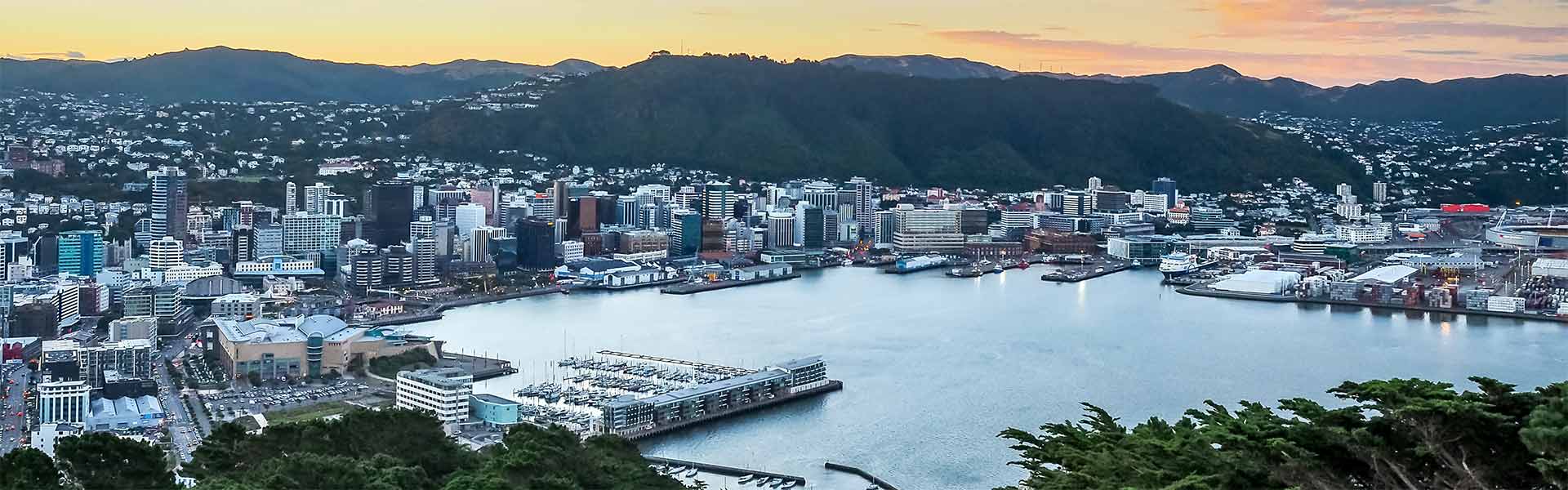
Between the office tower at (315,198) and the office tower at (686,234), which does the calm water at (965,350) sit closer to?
the office tower at (686,234)

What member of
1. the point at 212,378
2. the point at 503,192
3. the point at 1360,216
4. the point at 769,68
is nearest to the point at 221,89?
the point at 769,68

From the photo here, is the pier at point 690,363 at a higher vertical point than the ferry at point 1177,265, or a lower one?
lower

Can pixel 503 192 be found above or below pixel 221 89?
below

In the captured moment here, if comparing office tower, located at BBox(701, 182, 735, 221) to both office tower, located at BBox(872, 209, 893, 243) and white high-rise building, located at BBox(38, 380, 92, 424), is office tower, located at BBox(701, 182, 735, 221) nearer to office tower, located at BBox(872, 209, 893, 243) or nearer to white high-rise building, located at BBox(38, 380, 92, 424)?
office tower, located at BBox(872, 209, 893, 243)

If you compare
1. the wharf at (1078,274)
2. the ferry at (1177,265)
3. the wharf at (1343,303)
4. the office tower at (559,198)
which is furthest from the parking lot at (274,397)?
the office tower at (559,198)

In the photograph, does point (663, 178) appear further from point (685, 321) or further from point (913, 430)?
point (913, 430)

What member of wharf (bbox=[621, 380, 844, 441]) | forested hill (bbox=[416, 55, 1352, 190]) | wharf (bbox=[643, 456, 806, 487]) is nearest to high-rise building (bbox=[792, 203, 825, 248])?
forested hill (bbox=[416, 55, 1352, 190])
